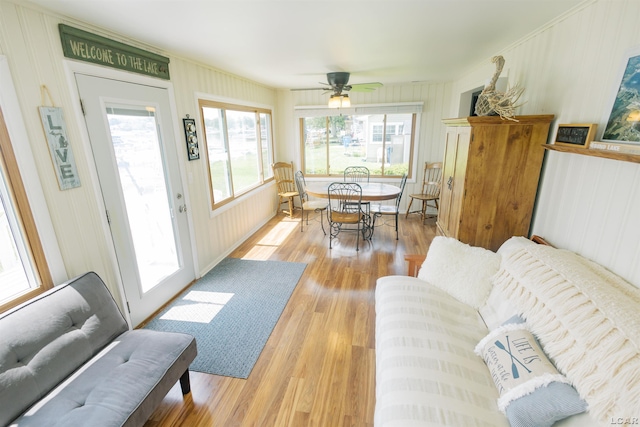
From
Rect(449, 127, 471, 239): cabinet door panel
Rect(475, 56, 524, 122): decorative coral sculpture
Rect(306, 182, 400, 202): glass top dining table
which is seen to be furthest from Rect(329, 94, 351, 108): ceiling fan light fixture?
Rect(475, 56, 524, 122): decorative coral sculpture

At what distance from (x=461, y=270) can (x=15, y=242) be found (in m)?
2.85

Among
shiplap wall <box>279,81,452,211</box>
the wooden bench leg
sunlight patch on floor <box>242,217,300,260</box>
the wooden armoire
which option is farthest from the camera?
shiplap wall <box>279,81,452,211</box>

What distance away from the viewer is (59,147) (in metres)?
1.78

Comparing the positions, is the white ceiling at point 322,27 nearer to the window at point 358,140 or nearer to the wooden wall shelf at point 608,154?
the wooden wall shelf at point 608,154

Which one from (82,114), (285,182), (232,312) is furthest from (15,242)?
(285,182)

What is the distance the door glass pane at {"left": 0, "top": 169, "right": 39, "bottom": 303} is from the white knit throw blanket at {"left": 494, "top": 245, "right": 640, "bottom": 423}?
9.18 ft

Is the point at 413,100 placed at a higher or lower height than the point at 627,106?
higher

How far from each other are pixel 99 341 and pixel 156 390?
53 centimetres

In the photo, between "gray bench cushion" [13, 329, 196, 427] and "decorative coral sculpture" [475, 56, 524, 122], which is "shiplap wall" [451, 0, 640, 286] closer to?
"decorative coral sculpture" [475, 56, 524, 122]

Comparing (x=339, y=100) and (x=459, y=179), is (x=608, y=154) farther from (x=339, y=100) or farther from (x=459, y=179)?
(x=339, y=100)

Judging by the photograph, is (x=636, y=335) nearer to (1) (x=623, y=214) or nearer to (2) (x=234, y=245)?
(1) (x=623, y=214)

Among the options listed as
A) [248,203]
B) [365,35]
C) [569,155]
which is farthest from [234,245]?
[569,155]

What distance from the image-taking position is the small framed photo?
4.92ft

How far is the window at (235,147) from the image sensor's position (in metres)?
3.56
